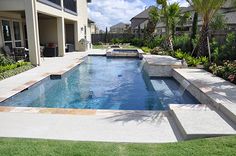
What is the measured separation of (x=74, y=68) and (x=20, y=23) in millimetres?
6638

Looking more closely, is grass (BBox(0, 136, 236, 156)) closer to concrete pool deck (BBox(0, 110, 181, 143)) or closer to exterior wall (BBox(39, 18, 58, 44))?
concrete pool deck (BBox(0, 110, 181, 143))

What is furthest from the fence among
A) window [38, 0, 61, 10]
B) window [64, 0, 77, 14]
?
window [38, 0, 61, 10]

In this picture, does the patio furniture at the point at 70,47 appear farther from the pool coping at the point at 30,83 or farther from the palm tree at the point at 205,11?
the palm tree at the point at 205,11

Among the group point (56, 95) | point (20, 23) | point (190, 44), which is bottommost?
point (56, 95)

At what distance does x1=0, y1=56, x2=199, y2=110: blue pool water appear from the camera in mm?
8670

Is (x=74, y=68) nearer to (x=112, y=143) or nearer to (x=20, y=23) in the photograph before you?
(x=20, y=23)

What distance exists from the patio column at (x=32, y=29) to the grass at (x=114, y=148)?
1014cm

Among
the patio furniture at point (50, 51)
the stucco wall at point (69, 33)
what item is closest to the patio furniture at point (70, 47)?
the stucco wall at point (69, 33)

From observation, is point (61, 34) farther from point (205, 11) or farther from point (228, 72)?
point (228, 72)

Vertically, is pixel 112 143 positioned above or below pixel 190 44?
below

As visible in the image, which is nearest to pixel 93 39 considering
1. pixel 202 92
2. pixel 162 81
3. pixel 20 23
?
pixel 20 23

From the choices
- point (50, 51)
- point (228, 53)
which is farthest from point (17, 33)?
point (228, 53)

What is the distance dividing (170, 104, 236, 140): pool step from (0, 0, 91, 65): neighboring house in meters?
10.3

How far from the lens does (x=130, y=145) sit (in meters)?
4.68
